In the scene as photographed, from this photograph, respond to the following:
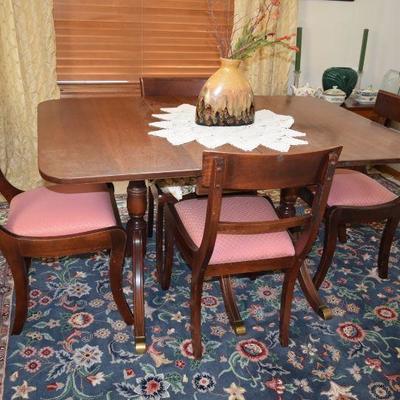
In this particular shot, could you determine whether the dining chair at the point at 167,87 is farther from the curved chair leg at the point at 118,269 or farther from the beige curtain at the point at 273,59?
the beige curtain at the point at 273,59

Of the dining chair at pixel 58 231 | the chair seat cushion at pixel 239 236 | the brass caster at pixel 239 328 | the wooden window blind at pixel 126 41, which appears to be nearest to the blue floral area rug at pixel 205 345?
the brass caster at pixel 239 328

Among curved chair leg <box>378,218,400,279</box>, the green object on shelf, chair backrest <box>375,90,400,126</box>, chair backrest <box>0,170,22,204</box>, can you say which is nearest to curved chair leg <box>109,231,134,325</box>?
chair backrest <box>0,170,22,204</box>

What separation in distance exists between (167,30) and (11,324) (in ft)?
6.95

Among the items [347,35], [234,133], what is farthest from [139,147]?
[347,35]

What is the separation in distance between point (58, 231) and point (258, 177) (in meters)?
0.75

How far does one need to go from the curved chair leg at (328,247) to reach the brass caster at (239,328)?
444mm

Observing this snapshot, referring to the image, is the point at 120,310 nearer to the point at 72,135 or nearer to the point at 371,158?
the point at 72,135

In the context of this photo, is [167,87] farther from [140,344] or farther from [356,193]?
[140,344]

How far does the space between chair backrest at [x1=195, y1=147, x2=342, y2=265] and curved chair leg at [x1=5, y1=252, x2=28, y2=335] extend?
0.66 meters

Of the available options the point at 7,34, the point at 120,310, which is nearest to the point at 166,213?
the point at 120,310

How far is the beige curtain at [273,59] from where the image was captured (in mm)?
2892

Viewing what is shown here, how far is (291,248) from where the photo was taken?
5.20ft

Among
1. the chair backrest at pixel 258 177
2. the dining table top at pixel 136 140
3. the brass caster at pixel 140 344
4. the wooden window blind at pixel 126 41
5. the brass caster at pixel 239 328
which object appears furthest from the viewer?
the wooden window blind at pixel 126 41

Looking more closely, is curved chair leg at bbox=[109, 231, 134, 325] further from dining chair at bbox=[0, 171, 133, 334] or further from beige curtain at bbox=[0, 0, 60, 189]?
beige curtain at bbox=[0, 0, 60, 189]
